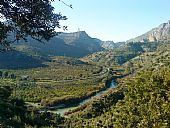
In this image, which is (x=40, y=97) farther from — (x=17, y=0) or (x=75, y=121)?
(x=17, y=0)

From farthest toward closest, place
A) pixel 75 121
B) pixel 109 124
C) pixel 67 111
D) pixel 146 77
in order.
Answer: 1. pixel 67 111
2. pixel 75 121
3. pixel 109 124
4. pixel 146 77

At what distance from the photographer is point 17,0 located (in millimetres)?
17156

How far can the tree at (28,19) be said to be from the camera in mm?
17219

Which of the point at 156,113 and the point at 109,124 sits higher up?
the point at 156,113

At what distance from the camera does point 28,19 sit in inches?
692

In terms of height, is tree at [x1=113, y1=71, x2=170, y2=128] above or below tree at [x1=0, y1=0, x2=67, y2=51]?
below

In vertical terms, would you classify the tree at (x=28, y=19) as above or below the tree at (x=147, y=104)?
above

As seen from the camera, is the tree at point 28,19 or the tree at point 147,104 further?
the tree at point 147,104

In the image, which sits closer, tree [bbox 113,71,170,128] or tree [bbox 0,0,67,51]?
tree [bbox 0,0,67,51]

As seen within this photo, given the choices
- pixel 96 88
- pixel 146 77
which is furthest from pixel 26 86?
pixel 146 77

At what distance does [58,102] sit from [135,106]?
98.9 meters

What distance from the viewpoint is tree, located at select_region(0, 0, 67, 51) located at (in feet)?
56.5

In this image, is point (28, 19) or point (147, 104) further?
point (147, 104)

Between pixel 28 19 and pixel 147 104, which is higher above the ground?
pixel 28 19
